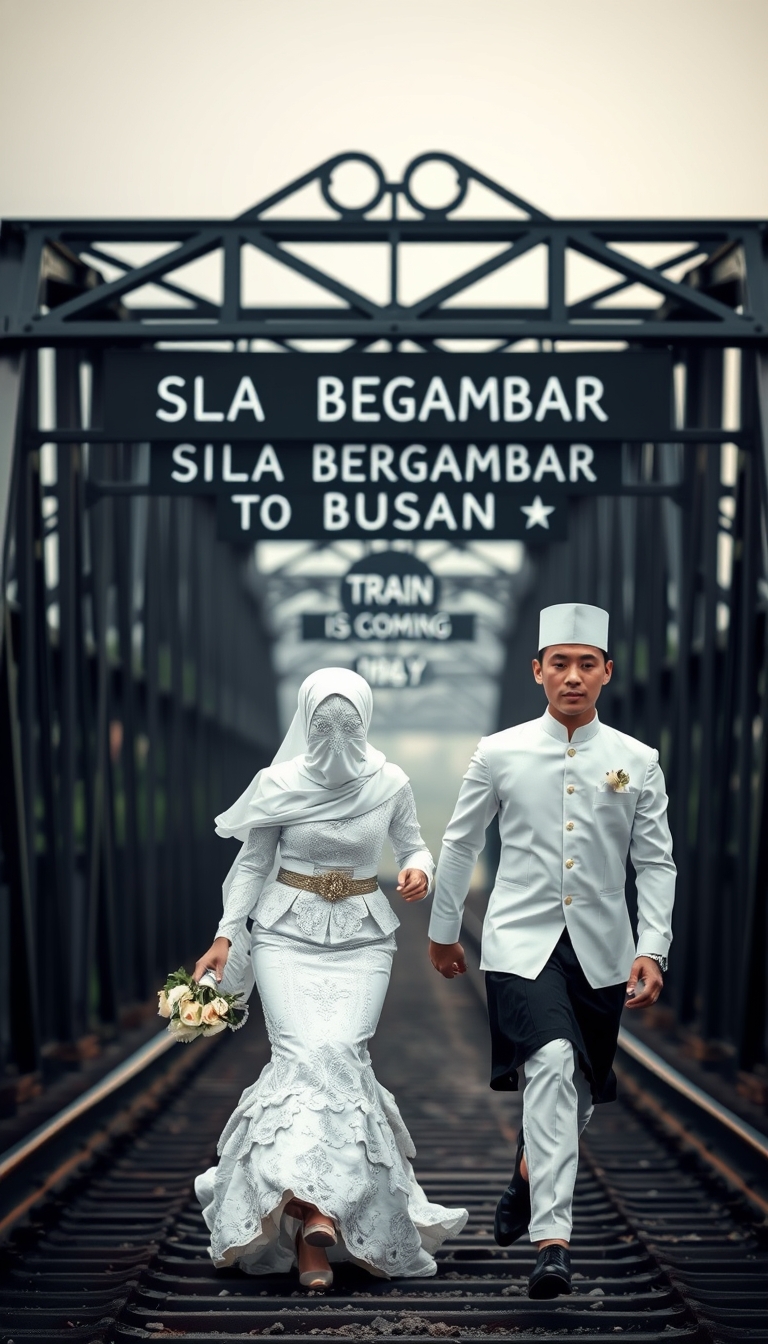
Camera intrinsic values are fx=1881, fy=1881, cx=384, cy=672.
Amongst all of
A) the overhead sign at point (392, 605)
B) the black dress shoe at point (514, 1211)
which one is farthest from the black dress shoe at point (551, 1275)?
the overhead sign at point (392, 605)

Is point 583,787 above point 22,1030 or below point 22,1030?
above

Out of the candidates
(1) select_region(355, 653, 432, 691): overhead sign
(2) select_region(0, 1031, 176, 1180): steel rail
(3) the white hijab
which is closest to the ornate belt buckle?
(3) the white hijab

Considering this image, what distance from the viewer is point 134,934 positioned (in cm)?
1373

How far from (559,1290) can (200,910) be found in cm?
1399

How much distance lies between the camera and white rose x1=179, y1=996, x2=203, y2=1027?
5000 millimetres

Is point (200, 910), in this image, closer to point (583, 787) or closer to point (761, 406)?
point (761, 406)

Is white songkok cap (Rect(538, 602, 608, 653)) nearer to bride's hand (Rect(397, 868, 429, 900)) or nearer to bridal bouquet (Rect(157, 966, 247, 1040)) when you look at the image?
bride's hand (Rect(397, 868, 429, 900))

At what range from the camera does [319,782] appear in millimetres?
5090

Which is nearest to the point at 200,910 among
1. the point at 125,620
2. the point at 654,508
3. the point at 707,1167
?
the point at 125,620

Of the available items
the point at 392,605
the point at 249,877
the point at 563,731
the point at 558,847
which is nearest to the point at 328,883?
the point at 249,877

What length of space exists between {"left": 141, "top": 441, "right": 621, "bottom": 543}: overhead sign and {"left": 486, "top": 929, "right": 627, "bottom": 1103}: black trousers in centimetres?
284

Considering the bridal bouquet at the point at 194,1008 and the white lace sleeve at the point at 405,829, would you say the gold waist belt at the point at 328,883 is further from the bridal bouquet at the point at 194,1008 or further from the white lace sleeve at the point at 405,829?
the bridal bouquet at the point at 194,1008

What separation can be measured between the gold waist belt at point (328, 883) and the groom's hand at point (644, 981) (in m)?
0.83

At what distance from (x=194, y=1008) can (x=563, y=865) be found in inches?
42.0
